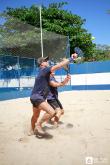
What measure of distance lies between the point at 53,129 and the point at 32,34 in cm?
1246

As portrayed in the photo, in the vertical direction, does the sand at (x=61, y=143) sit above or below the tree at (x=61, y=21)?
below

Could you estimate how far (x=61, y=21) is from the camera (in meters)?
30.8

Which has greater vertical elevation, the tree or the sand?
the tree

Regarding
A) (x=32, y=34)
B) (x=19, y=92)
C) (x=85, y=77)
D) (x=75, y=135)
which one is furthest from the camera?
(x=85, y=77)

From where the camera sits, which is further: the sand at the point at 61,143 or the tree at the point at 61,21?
the tree at the point at 61,21

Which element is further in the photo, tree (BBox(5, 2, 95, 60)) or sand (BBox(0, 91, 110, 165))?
tree (BBox(5, 2, 95, 60))

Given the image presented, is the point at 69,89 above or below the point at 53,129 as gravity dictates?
below

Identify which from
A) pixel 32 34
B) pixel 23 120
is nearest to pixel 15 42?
pixel 32 34

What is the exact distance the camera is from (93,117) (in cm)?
938

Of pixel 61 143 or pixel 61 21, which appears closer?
pixel 61 143

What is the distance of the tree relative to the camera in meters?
29.5

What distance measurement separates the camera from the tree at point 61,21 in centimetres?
2948

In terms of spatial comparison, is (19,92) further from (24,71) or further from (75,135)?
(75,135)

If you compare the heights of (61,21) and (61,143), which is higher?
(61,21)
